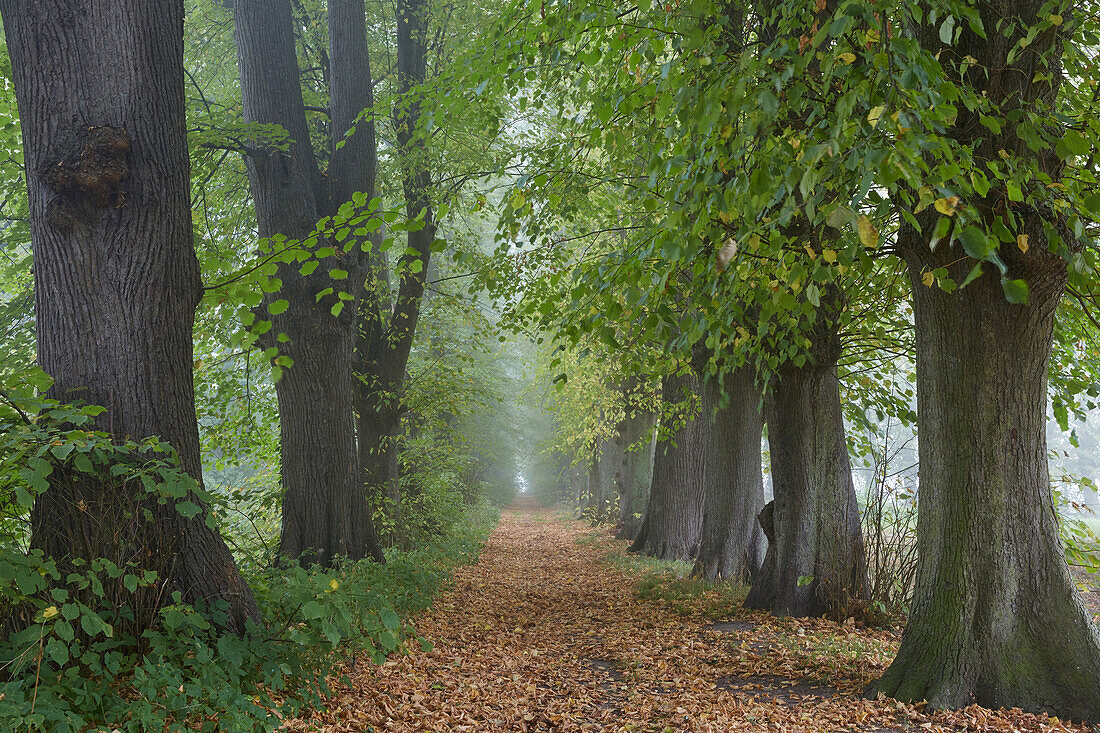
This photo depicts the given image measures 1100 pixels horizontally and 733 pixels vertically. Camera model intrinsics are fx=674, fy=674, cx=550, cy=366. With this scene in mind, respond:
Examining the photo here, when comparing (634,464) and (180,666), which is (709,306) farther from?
(634,464)

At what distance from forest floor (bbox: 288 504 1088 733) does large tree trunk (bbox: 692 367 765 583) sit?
821mm

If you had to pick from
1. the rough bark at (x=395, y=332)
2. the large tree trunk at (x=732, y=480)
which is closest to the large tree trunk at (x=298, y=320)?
the rough bark at (x=395, y=332)

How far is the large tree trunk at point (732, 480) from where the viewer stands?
31.9ft

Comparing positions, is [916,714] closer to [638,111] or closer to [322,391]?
[638,111]

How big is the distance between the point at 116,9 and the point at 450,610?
7272 millimetres

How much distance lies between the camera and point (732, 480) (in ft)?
32.5

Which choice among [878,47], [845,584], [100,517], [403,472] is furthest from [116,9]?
[403,472]

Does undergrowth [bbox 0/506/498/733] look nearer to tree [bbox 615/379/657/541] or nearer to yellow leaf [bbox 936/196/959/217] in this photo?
yellow leaf [bbox 936/196/959/217]

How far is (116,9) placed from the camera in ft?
13.6

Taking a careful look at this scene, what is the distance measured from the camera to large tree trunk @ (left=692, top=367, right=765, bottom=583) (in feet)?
31.9

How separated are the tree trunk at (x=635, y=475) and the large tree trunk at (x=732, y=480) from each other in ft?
21.9

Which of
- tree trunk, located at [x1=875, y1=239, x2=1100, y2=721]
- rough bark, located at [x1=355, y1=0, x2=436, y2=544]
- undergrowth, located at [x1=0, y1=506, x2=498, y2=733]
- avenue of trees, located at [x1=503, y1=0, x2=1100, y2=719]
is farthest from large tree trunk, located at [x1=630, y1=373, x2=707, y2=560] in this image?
undergrowth, located at [x1=0, y1=506, x2=498, y2=733]

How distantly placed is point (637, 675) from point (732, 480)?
15.1ft

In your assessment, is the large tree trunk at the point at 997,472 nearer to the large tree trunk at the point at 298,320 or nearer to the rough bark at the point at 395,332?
the large tree trunk at the point at 298,320
